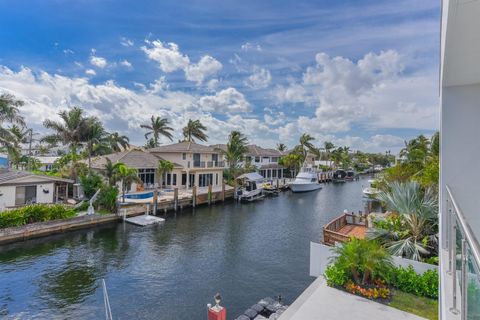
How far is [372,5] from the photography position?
1165 cm

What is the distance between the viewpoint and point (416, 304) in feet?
26.9

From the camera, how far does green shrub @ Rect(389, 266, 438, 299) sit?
869cm

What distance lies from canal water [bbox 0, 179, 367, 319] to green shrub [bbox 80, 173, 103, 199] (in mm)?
4307

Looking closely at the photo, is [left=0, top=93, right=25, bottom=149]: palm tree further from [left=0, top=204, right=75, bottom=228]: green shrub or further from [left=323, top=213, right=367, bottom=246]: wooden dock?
[left=323, top=213, right=367, bottom=246]: wooden dock

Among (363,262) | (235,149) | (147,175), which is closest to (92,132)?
(147,175)

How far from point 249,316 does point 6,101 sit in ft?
79.7

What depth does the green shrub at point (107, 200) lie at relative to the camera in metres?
23.4

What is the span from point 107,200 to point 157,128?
28.0 metres

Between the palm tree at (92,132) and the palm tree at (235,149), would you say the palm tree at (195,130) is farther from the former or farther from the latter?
the palm tree at (92,132)

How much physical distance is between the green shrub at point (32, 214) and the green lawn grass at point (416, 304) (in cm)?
2121

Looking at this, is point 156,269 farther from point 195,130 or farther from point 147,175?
point 195,130

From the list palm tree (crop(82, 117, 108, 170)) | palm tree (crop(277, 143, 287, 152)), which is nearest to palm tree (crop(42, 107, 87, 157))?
palm tree (crop(82, 117, 108, 170))

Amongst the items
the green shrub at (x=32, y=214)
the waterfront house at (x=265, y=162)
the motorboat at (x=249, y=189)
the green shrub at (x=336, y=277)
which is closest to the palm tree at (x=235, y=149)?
the motorboat at (x=249, y=189)

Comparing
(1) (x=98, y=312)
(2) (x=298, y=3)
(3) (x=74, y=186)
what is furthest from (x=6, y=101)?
(2) (x=298, y=3)
